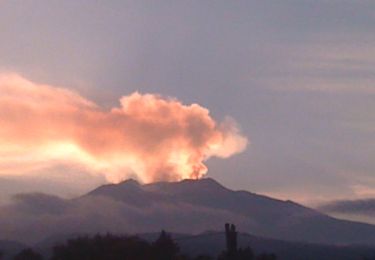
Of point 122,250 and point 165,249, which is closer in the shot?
point 122,250

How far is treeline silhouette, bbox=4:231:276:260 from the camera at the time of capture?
331 feet

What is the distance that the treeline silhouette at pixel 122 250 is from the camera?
10100 cm

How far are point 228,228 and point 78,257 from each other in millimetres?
20408

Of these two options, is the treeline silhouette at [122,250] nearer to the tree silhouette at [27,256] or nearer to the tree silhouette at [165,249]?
the tree silhouette at [165,249]

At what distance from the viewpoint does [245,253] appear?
10269 cm

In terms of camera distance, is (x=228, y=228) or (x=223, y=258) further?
(x=223, y=258)

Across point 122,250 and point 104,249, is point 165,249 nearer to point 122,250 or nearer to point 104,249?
point 122,250

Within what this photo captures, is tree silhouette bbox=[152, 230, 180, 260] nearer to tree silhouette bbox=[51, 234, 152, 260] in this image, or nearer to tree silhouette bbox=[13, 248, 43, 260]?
tree silhouette bbox=[51, 234, 152, 260]

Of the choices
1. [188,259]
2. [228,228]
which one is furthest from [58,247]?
[228,228]

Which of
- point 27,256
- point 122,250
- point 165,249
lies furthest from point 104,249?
point 27,256

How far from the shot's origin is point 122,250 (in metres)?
101

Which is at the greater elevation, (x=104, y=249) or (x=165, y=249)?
(x=104, y=249)

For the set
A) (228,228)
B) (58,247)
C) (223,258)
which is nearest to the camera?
(228,228)

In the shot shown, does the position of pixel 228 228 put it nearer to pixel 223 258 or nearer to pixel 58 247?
pixel 223 258
